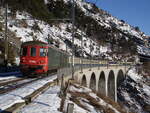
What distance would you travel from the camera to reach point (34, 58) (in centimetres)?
2016

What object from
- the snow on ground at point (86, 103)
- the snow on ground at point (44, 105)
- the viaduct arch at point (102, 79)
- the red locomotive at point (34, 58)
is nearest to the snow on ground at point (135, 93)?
the viaduct arch at point (102, 79)

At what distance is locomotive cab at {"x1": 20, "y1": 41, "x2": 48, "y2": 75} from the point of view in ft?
65.6

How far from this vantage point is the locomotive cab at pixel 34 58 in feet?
65.6

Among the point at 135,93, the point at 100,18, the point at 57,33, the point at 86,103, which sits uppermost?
the point at 100,18

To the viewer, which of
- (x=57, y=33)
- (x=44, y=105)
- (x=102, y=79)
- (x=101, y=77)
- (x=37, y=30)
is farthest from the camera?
(x=57, y=33)

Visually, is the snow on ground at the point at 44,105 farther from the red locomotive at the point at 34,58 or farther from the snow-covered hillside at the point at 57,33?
the snow-covered hillside at the point at 57,33

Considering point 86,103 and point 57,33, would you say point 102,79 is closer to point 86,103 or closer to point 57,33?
point 57,33

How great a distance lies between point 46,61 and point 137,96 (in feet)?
150

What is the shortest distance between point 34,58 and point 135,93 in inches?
1877

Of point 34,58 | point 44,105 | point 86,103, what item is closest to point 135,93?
point 34,58

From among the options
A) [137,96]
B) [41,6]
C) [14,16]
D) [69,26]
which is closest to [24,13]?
[14,16]

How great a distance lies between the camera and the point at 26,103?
9.42 m

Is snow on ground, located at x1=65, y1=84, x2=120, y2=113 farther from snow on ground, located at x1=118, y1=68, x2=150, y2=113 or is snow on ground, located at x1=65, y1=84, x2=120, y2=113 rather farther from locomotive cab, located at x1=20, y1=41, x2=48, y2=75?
snow on ground, located at x1=118, y1=68, x2=150, y2=113

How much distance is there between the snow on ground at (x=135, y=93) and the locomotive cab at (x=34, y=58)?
38.2 metres
